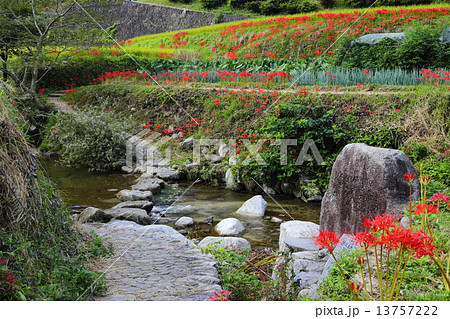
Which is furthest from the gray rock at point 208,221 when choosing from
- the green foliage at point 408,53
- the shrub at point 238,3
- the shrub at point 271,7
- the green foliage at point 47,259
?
the shrub at point 238,3

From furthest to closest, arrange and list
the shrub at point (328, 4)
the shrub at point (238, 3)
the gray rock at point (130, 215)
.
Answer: the shrub at point (238, 3)
the shrub at point (328, 4)
the gray rock at point (130, 215)

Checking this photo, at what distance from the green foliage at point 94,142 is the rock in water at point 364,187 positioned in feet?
21.4

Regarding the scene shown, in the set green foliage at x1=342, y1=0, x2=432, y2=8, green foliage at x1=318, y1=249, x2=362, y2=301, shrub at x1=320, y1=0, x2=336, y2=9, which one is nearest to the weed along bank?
green foliage at x1=318, y1=249, x2=362, y2=301

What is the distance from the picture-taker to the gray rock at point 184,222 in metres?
5.90

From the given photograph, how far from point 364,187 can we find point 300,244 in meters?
0.91

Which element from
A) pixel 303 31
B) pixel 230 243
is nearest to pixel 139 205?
pixel 230 243

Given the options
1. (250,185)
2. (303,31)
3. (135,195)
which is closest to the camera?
(135,195)

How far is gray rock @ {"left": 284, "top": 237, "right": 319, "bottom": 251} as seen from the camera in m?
4.03

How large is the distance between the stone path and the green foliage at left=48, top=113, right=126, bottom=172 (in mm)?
5211

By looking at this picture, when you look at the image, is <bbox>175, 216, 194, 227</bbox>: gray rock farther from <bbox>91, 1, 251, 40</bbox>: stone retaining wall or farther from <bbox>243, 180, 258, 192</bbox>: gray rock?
<bbox>91, 1, 251, 40</bbox>: stone retaining wall

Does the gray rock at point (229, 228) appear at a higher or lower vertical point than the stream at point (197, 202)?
higher

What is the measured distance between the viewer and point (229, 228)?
5.58m

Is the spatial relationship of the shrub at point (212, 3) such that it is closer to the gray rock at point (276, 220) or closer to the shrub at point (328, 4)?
the shrub at point (328, 4)

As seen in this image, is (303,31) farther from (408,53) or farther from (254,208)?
(254,208)
